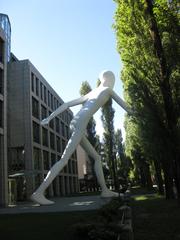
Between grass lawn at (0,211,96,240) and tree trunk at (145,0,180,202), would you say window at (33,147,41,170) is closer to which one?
tree trunk at (145,0,180,202)

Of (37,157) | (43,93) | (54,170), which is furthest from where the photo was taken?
(43,93)

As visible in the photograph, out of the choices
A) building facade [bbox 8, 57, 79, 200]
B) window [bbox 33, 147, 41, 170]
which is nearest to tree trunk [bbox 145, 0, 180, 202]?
building facade [bbox 8, 57, 79, 200]

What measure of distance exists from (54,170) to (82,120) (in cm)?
297

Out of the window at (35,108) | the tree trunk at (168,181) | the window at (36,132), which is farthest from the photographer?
the window at (35,108)

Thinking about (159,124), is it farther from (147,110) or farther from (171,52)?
(171,52)

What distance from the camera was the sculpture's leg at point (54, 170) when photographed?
53.4ft

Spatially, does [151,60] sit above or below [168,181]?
above

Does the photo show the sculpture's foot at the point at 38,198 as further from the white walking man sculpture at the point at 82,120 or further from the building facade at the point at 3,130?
the building facade at the point at 3,130

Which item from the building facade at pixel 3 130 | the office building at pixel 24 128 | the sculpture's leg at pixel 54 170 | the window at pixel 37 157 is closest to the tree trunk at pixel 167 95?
the sculpture's leg at pixel 54 170

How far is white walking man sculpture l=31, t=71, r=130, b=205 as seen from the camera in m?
16.4

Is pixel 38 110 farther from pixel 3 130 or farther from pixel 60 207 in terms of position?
pixel 60 207

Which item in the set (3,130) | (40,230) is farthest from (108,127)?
(40,230)

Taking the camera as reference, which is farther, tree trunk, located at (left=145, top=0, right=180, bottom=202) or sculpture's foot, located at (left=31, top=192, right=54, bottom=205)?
sculpture's foot, located at (left=31, top=192, right=54, bottom=205)

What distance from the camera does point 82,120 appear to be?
17.2 meters
